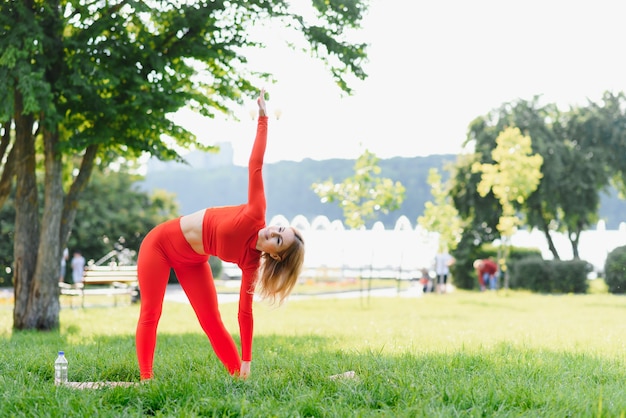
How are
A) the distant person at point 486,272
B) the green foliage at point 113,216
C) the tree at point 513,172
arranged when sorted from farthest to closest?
the distant person at point 486,272, the green foliage at point 113,216, the tree at point 513,172

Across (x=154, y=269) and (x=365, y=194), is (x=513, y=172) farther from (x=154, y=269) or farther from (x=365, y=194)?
(x=154, y=269)

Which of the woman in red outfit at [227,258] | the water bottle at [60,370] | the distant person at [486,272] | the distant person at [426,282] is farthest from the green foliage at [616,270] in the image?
the water bottle at [60,370]

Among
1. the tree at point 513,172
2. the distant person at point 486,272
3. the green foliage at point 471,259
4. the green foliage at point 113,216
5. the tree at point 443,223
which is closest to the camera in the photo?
the tree at point 513,172

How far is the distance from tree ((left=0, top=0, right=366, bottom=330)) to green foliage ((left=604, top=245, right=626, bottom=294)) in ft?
60.3

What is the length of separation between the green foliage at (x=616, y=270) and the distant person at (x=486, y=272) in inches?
216

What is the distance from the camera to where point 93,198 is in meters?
31.1

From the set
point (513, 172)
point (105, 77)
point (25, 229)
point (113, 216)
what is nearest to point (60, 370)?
point (105, 77)

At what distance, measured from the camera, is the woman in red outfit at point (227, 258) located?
5.35 m

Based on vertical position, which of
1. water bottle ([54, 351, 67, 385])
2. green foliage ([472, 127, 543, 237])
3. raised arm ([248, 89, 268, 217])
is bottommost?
water bottle ([54, 351, 67, 385])

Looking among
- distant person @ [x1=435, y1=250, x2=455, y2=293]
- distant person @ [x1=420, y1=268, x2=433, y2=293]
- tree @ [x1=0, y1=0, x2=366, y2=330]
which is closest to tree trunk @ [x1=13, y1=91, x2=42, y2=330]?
tree @ [x1=0, y1=0, x2=366, y2=330]

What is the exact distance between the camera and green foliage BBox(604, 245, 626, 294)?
2642cm

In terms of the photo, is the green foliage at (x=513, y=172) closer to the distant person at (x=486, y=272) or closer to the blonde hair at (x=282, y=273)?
the distant person at (x=486, y=272)

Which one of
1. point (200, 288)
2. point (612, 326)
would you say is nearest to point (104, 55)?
point (200, 288)

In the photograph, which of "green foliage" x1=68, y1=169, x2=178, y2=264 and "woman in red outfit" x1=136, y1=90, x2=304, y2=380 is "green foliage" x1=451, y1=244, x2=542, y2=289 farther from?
"woman in red outfit" x1=136, y1=90, x2=304, y2=380
